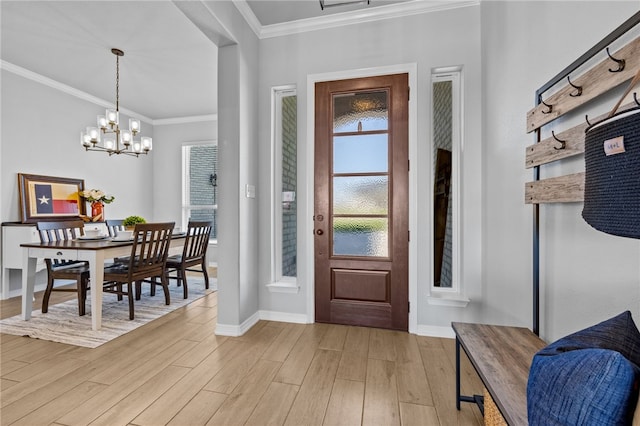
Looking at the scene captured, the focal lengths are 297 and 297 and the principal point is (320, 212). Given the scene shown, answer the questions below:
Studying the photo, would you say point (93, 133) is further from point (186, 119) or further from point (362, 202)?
point (362, 202)

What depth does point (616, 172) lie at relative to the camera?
1.42 feet

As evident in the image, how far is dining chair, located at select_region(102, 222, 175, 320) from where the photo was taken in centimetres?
299

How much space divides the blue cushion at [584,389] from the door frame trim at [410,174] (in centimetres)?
192

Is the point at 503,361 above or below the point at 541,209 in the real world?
below

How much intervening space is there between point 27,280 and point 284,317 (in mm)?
2528

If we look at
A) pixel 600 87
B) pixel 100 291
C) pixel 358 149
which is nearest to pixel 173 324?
pixel 100 291

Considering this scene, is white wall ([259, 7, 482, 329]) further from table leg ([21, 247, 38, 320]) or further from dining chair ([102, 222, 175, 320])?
table leg ([21, 247, 38, 320])

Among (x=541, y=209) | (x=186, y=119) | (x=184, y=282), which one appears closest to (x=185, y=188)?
(x=186, y=119)

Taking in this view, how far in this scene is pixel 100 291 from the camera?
276cm

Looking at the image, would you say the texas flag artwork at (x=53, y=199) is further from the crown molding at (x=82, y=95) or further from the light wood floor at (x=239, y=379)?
the light wood floor at (x=239, y=379)

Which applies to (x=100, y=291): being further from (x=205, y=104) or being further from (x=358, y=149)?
(x=205, y=104)

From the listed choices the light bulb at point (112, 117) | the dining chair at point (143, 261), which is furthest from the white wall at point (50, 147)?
the dining chair at point (143, 261)

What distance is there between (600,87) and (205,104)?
537 centimetres

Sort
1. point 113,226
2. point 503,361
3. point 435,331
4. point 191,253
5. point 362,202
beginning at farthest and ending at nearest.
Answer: point 113,226, point 191,253, point 362,202, point 435,331, point 503,361
